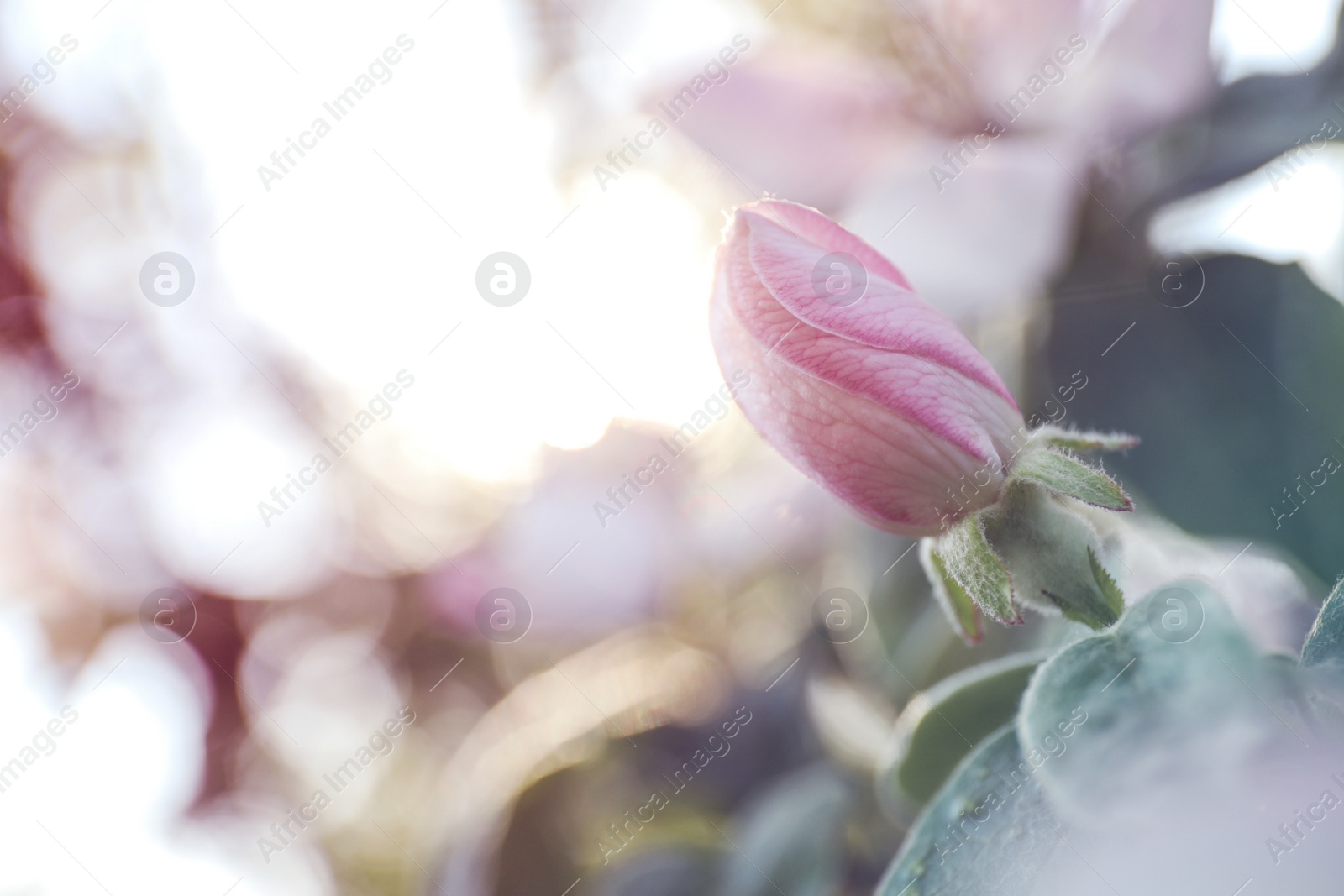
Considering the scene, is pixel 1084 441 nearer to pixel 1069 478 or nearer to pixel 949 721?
pixel 1069 478

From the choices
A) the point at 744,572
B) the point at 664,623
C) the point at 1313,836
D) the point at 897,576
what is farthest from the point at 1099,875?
the point at 664,623

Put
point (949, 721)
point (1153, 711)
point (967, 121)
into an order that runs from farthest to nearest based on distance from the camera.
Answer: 1. point (967, 121)
2. point (949, 721)
3. point (1153, 711)

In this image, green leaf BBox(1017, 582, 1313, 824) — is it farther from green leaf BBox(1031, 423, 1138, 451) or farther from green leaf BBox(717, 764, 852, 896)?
green leaf BBox(717, 764, 852, 896)

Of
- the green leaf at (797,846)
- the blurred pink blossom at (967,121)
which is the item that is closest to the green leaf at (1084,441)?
the blurred pink blossom at (967,121)

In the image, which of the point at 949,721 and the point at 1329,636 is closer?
the point at 1329,636

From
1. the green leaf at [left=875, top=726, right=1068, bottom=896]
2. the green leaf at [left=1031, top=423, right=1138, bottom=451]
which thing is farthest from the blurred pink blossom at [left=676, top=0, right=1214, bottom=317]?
the green leaf at [left=875, top=726, right=1068, bottom=896]

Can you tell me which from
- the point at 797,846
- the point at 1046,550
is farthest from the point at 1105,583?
the point at 797,846

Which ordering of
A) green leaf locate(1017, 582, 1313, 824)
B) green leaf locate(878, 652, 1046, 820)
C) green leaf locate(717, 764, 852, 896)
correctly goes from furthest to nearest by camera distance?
green leaf locate(717, 764, 852, 896) < green leaf locate(878, 652, 1046, 820) < green leaf locate(1017, 582, 1313, 824)
